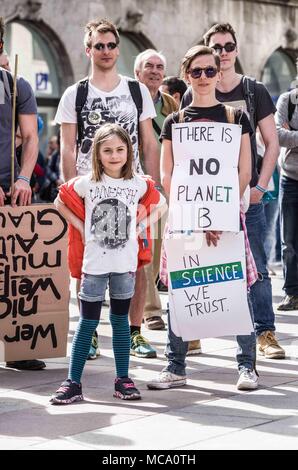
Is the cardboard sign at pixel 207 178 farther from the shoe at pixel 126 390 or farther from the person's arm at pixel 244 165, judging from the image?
the shoe at pixel 126 390

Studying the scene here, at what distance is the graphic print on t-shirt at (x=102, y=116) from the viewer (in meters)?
7.99

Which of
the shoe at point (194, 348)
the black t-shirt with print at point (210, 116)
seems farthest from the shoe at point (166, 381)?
the black t-shirt with print at point (210, 116)

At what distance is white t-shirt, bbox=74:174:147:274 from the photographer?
6828mm

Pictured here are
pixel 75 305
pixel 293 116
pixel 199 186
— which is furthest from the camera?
pixel 75 305

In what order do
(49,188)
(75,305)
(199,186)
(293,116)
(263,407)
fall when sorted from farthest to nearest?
1. (49,188)
2. (75,305)
3. (293,116)
4. (199,186)
5. (263,407)

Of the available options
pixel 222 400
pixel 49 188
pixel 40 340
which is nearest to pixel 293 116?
pixel 40 340

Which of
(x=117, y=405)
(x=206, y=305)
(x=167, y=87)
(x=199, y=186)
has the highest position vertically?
(x=167, y=87)

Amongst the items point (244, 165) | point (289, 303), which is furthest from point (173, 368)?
point (289, 303)

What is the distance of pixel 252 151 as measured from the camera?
780cm

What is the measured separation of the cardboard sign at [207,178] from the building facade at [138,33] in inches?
566

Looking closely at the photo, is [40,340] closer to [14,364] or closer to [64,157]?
[14,364]

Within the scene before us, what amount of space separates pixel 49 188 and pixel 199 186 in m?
13.2

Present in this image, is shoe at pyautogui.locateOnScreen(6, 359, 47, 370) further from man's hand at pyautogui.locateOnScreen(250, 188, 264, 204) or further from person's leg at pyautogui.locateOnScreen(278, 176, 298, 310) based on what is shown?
person's leg at pyautogui.locateOnScreen(278, 176, 298, 310)

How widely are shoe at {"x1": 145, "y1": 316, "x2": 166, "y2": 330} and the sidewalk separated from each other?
1.08 metres
